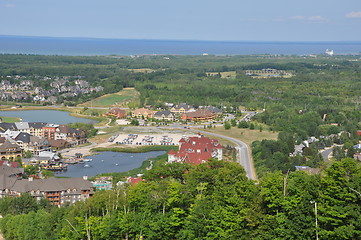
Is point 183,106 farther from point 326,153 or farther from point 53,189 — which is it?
point 53,189

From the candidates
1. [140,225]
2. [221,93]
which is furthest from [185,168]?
[221,93]

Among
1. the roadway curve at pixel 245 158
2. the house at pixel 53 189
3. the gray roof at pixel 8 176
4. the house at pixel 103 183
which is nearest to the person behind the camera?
the house at pixel 53 189

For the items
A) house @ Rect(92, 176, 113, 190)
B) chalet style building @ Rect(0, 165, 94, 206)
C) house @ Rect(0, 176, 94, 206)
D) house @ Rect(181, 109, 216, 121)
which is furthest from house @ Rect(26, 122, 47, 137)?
house @ Rect(0, 176, 94, 206)

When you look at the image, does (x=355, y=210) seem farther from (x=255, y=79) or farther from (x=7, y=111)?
(x=255, y=79)

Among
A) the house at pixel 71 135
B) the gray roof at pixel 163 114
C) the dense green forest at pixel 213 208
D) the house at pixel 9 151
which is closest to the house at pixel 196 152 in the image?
the dense green forest at pixel 213 208

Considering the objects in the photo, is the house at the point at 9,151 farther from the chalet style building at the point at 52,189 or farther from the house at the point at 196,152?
the house at the point at 196,152

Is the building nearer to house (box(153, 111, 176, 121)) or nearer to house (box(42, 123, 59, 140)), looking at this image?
house (box(42, 123, 59, 140))

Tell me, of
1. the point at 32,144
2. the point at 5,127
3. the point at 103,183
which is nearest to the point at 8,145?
the point at 32,144
